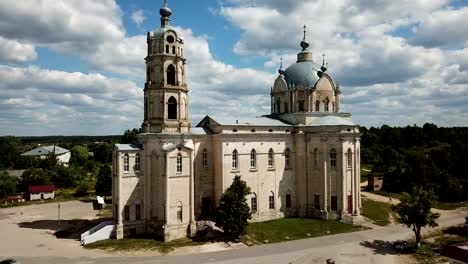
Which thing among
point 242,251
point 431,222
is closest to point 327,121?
point 431,222

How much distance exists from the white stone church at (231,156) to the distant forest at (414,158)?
8488 mm

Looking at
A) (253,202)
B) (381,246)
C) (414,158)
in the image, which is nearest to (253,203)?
(253,202)

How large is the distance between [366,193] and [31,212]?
51198 mm

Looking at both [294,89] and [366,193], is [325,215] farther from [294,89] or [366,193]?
[366,193]

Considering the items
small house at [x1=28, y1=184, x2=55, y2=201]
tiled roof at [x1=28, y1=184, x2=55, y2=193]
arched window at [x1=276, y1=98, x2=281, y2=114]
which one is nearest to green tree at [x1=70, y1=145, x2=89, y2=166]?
tiled roof at [x1=28, y1=184, x2=55, y2=193]

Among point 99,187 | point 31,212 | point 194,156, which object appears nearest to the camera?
point 194,156

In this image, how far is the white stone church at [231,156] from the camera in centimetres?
4078

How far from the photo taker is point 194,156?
44.0 m

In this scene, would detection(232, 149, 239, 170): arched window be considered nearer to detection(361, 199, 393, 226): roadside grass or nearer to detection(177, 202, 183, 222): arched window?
detection(177, 202, 183, 222): arched window

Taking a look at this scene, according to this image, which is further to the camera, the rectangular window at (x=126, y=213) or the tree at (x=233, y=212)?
the rectangular window at (x=126, y=213)

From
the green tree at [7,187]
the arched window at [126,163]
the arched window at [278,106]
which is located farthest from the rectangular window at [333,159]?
the green tree at [7,187]

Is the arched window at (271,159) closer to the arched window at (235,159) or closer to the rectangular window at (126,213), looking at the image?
the arched window at (235,159)

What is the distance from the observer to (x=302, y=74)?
53.2 meters

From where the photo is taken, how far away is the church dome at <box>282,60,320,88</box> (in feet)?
173
